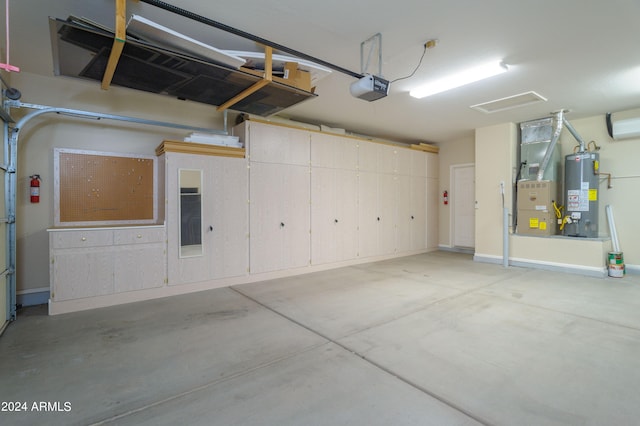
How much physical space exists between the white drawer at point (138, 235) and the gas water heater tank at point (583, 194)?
257 inches

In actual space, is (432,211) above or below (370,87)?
below

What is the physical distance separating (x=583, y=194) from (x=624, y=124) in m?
1.29

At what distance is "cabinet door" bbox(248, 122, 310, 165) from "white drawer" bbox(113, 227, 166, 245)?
5.49ft

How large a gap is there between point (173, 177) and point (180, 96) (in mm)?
1138

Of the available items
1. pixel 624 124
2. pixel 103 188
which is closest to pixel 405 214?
pixel 624 124

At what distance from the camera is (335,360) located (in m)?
2.32

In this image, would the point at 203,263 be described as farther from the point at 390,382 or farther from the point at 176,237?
the point at 390,382

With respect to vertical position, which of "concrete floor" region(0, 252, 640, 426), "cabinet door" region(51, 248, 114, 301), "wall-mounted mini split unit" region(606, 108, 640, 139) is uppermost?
"wall-mounted mini split unit" region(606, 108, 640, 139)

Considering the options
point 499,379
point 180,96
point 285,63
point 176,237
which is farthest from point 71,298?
point 499,379

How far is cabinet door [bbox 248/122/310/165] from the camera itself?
4664mm

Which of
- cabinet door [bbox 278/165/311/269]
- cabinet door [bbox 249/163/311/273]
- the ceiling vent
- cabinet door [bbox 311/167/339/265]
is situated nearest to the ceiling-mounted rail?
cabinet door [bbox 249/163/311/273]

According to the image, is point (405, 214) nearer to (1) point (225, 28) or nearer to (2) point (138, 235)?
(2) point (138, 235)

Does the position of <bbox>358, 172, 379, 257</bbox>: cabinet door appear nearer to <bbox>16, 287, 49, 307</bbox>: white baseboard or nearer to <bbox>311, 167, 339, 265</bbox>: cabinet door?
<bbox>311, 167, 339, 265</bbox>: cabinet door

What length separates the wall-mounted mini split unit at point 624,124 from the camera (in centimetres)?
489
